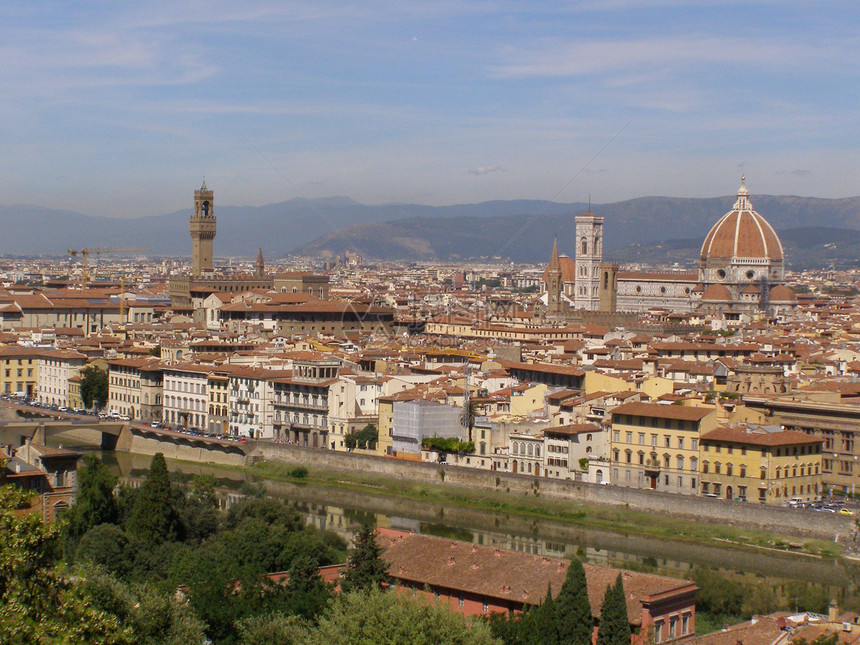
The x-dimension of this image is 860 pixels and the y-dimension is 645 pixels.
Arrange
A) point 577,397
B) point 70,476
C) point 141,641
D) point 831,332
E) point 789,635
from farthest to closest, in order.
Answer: point 831,332 → point 577,397 → point 70,476 → point 789,635 → point 141,641

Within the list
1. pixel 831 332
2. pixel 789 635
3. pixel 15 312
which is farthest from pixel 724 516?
pixel 15 312

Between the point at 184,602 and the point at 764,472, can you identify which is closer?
the point at 184,602

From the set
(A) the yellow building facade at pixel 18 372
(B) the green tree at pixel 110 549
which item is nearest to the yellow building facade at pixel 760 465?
(B) the green tree at pixel 110 549

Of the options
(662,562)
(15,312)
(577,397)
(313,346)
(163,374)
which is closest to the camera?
(662,562)

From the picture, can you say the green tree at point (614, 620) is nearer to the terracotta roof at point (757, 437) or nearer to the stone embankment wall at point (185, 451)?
the terracotta roof at point (757, 437)

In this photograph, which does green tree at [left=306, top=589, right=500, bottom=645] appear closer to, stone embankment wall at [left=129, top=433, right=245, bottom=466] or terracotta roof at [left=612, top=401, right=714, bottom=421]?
terracotta roof at [left=612, top=401, right=714, bottom=421]

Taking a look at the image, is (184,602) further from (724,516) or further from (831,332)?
(831,332)
